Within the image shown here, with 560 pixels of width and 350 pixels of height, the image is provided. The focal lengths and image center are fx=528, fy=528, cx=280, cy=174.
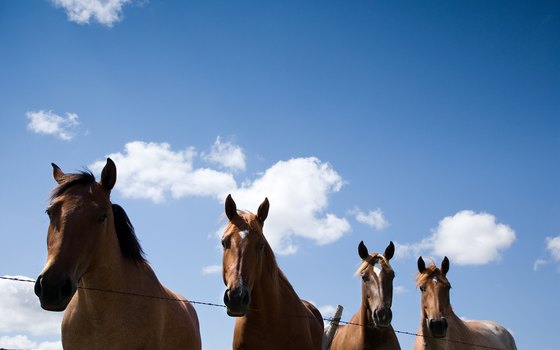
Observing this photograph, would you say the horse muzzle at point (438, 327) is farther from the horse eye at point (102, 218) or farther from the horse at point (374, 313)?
the horse eye at point (102, 218)

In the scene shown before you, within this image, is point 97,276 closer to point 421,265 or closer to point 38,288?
point 38,288

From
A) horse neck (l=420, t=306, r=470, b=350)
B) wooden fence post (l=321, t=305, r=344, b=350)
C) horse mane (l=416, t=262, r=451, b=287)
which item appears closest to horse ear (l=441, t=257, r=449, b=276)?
horse mane (l=416, t=262, r=451, b=287)

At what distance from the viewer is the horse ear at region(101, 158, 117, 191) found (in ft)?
16.3

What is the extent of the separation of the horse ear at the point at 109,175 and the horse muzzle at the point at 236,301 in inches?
60.3

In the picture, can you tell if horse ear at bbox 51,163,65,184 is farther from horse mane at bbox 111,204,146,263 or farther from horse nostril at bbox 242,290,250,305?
horse nostril at bbox 242,290,250,305

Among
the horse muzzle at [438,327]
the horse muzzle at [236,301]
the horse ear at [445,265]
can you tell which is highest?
the horse ear at [445,265]

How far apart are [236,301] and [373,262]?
114 inches

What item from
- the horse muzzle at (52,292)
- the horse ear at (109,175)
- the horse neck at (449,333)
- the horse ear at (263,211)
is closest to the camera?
the horse muzzle at (52,292)

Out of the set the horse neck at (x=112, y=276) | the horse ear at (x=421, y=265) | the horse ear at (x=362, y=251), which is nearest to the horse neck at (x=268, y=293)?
the horse neck at (x=112, y=276)

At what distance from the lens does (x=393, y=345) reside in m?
6.96

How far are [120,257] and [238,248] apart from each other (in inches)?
49.3

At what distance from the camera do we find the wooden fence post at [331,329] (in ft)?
21.9

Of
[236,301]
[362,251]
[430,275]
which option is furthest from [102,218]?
[430,275]

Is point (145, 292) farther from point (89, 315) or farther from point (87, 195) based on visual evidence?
point (87, 195)
